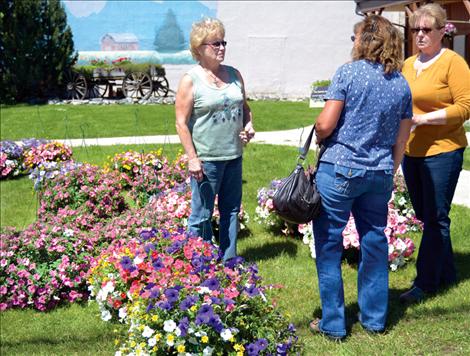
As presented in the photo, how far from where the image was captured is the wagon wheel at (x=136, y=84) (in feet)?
66.5

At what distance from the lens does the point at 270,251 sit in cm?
558

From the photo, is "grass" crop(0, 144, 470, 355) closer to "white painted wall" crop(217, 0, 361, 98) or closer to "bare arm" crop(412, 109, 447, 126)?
"bare arm" crop(412, 109, 447, 126)

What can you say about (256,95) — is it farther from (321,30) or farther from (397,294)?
(397,294)

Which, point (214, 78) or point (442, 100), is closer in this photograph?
point (442, 100)

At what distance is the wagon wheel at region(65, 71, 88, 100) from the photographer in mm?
20453

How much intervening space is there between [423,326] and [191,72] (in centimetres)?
213

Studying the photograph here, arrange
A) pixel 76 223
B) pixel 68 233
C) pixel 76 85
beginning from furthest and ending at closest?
1. pixel 76 85
2. pixel 76 223
3. pixel 68 233

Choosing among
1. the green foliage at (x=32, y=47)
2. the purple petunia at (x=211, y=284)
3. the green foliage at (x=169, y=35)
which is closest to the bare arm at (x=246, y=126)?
the purple petunia at (x=211, y=284)

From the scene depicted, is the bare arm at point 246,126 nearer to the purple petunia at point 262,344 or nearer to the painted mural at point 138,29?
the purple petunia at point 262,344

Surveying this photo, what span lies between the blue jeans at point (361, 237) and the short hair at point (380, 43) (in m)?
0.59

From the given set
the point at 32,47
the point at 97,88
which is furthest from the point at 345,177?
the point at 97,88

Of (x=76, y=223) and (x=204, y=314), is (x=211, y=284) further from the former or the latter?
(x=76, y=223)

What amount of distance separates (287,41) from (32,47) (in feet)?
26.9

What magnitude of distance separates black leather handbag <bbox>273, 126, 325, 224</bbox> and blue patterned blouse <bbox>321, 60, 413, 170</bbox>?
0.51ft
